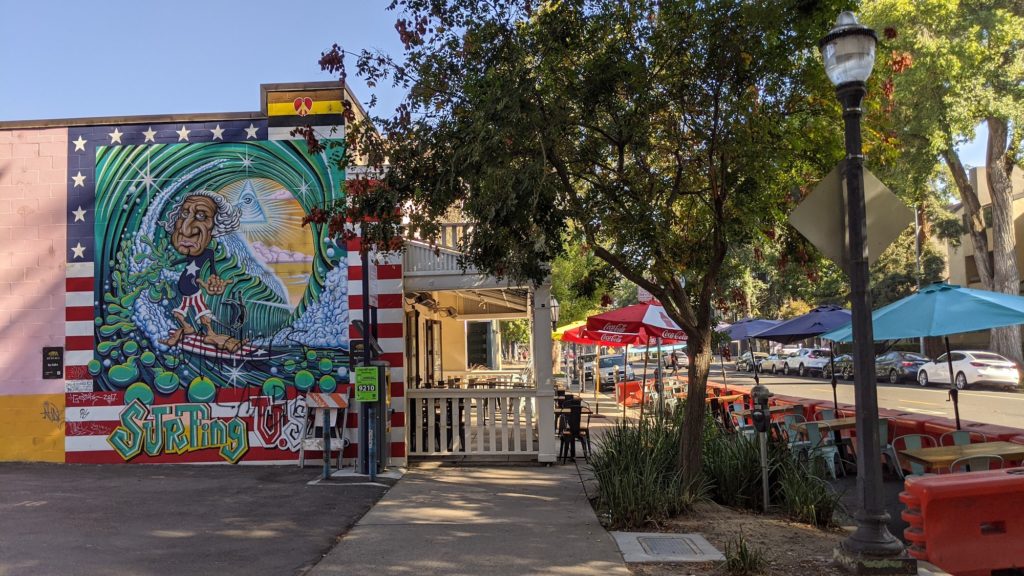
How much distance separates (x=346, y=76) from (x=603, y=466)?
5093 millimetres

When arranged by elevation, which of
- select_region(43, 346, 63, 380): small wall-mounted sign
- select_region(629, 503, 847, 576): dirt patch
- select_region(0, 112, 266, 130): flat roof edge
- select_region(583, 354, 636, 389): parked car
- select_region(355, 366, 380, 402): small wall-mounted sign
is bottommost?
select_region(629, 503, 847, 576): dirt patch

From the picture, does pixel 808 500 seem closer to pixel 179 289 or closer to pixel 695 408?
pixel 695 408

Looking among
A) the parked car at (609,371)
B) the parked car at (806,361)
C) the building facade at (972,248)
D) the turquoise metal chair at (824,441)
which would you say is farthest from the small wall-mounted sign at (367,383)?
the building facade at (972,248)

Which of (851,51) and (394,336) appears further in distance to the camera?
(394,336)

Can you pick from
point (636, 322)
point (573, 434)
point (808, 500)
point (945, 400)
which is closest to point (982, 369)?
point (945, 400)

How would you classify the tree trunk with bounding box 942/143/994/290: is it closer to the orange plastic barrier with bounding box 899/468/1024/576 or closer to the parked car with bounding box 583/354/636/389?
the parked car with bounding box 583/354/636/389

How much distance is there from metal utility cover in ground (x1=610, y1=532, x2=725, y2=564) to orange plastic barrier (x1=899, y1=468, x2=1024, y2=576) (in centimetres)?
172

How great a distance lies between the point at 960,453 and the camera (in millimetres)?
8070

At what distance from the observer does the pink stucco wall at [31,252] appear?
11.4 m

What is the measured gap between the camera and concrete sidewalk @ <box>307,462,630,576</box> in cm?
614

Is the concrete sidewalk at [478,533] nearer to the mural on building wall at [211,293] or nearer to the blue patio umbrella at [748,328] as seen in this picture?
the mural on building wall at [211,293]

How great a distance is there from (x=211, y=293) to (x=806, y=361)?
3670cm

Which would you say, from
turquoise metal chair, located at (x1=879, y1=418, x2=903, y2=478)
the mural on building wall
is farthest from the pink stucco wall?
turquoise metal chair, located at (x1=879, y1=418, x2=903, y2=478)
